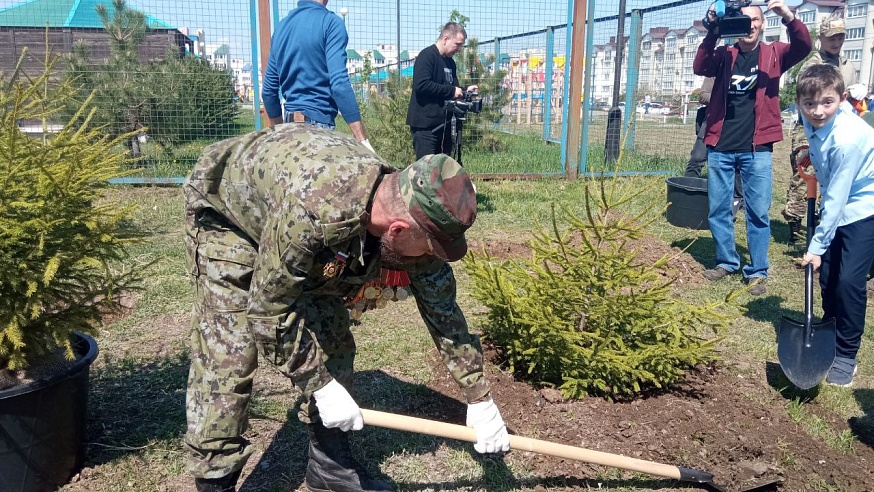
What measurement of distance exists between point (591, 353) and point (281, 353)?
1700mm

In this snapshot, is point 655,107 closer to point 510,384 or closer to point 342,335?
point 510,384

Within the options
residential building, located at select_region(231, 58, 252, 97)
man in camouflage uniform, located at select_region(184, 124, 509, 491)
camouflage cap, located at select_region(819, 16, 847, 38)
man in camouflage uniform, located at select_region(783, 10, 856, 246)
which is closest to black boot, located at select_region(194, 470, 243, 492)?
man in camouflage uniform, located at select_region(184, 124, 509, 491)

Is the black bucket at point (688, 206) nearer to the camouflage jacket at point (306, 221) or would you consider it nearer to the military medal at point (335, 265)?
the camouflage jacket at point (306, 221)

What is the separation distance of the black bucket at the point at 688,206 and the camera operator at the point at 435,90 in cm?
232

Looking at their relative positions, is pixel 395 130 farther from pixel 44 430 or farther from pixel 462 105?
pixel 44 430

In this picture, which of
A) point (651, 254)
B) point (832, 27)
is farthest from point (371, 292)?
point (832, 27)

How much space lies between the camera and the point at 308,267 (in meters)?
1.98

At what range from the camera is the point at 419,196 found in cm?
188

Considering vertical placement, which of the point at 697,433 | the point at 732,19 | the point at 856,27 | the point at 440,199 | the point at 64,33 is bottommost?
the point at 697,433

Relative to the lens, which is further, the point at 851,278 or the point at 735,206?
the point at 735,206

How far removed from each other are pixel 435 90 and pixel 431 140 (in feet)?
1.75

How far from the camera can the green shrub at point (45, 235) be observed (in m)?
2.52

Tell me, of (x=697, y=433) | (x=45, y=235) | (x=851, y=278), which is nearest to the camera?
(x=45, y=235)

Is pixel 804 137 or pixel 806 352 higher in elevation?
pixel 804 137
